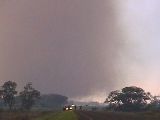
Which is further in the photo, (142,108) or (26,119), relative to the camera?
(142,108)

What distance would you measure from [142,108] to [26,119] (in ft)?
332

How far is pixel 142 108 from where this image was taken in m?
198

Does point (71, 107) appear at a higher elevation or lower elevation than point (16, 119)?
higher

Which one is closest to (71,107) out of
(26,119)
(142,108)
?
(142,108)

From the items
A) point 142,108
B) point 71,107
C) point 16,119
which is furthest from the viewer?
point 142,108

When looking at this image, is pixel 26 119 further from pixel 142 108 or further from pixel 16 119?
pixel 142 108

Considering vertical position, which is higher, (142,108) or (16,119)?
(142,108)

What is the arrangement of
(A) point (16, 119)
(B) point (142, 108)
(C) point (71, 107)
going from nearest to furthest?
(A) point (16, 119)
(C) point (71, 107)
(B) point (142, 108)

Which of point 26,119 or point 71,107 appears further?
point 71,107

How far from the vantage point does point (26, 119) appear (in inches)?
4272

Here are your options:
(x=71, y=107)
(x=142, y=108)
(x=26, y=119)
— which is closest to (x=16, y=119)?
(x=26, y=119)

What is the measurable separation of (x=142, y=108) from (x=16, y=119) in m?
103

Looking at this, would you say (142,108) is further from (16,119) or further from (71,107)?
(16,119)

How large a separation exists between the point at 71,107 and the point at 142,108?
43.3m
